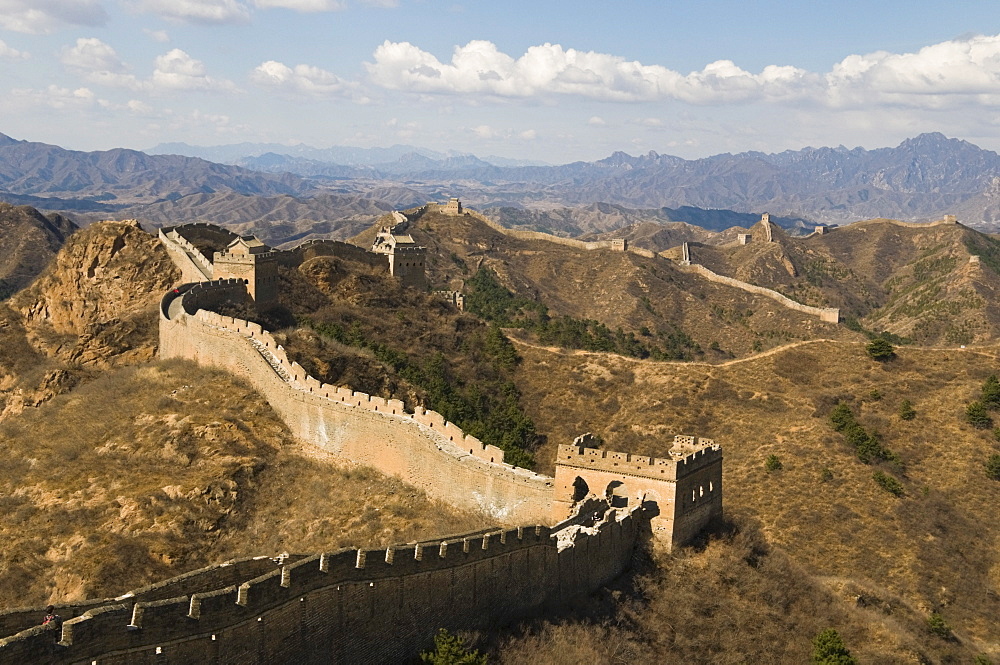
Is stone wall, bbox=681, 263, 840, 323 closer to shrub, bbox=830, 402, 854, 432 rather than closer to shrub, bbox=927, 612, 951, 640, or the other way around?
shrub, bbox=830, 402, 854, 432

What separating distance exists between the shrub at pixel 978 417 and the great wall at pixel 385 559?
26725mm

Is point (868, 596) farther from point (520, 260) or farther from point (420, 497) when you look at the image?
point (520, 260)

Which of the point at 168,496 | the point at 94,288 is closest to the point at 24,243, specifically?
the point at 94,288

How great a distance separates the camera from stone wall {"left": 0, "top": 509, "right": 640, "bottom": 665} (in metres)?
14.4

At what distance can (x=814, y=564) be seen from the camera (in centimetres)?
4297

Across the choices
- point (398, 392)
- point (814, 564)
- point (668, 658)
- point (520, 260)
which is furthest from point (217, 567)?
point (520, 260)

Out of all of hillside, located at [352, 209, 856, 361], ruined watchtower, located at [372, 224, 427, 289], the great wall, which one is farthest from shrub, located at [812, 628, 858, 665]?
hillside, located at [352, 209, 856, 361]

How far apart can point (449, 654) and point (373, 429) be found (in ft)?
49.1

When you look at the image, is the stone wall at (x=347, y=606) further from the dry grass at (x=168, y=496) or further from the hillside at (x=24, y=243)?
the hillside at (x=24, y=243)

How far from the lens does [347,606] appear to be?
18625mm

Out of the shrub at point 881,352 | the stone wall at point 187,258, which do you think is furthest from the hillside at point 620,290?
the stone wall at point 187,258

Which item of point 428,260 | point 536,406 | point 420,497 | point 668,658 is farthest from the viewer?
point 428,260

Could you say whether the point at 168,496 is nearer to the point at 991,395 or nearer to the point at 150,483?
the point at 150,483

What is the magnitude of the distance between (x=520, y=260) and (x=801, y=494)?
83674mm
